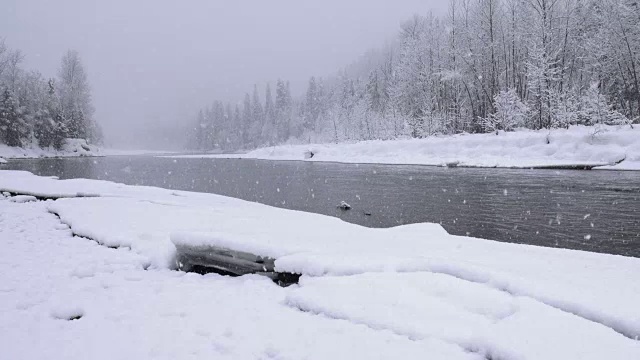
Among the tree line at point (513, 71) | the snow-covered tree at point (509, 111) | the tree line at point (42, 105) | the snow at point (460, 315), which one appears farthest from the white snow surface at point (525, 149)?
the tree line at point (42, 105)

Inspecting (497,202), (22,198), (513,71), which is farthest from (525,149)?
(22,198)

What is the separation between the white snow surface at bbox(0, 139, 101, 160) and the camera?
55562mm

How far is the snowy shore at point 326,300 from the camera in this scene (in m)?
3.64

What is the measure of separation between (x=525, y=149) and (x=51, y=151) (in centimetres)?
7146

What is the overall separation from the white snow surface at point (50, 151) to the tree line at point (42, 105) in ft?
2.48

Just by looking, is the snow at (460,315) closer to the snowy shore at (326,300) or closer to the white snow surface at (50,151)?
the snowy shore at (326,300)

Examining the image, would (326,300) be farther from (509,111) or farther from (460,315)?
(509,111)

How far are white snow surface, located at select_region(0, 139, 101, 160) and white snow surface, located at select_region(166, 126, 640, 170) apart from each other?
169ft

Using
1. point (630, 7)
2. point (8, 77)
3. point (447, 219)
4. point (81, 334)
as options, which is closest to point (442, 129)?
point (630, 7)

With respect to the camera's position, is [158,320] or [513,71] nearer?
[158,320]

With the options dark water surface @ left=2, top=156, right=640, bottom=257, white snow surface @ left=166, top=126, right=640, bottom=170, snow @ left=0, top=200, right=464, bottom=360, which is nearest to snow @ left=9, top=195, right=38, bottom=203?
dark water surface @ left=2, top=156, right=640, bottom=257

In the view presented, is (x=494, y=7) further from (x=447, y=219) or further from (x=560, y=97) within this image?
(x=447, y=219)

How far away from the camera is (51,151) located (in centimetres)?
6347

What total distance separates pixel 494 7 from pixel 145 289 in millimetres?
44137
